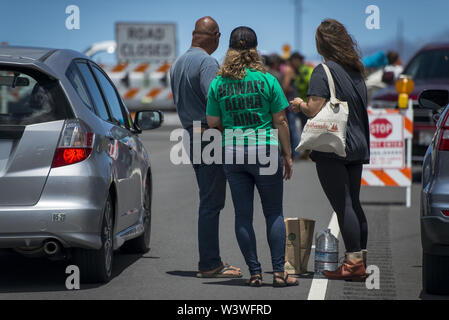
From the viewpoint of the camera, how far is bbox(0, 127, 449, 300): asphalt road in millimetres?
7289

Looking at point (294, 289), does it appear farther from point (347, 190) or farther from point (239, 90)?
point (239, 90)

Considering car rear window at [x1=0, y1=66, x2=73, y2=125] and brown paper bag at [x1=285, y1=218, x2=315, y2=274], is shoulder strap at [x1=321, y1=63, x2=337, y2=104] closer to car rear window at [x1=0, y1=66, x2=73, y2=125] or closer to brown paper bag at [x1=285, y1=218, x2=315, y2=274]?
brown paper bag at [x1=285, y1=218, x2=315, y2=274]

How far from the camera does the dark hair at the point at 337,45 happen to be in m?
7.87

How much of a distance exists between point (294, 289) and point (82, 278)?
1.53m

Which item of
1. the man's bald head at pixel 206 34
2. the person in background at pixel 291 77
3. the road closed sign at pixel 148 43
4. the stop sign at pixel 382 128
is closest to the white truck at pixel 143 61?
the road closed sign at pixel 148 43

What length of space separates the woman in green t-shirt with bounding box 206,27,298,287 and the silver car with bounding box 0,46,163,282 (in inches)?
35.9

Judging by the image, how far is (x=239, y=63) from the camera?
7.47 m

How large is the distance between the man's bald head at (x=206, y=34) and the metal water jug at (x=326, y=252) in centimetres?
173

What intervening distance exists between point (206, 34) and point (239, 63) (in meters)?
0.91

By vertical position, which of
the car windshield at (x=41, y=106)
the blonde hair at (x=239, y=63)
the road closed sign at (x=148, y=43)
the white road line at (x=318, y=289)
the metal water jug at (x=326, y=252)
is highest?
the blonde hair at (x=239, y=63)

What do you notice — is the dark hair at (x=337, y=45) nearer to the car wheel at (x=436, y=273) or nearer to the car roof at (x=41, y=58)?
the car wheel at (x=436, y=273)

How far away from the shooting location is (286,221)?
824 cm

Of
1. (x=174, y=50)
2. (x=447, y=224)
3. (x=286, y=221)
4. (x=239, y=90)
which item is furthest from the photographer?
(x=174, y=50)
